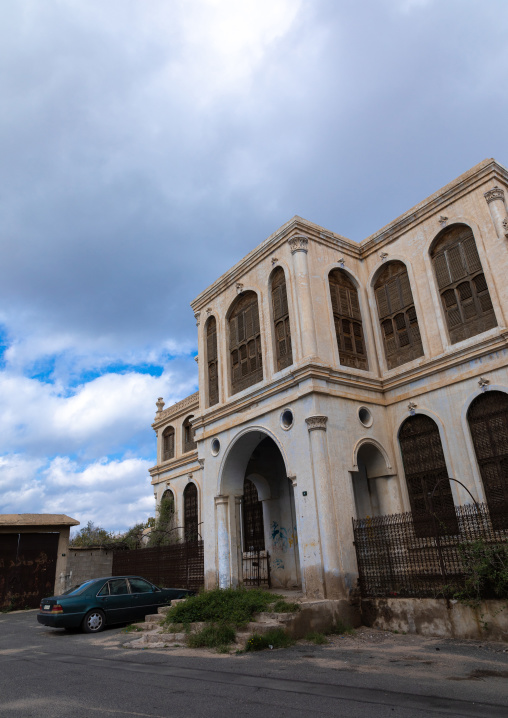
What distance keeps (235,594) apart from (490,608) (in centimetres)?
536

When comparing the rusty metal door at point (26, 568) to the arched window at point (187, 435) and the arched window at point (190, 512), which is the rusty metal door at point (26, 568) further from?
the arched window at point (187, 435)

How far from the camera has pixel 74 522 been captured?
22047 millimetres

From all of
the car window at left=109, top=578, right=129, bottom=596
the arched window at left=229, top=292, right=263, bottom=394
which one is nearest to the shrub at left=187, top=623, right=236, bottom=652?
the car window at left=109, top=578, right=129, bottom=596

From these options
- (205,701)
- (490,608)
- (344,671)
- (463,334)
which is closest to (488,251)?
(463,334)

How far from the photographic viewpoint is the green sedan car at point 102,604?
12609 mm

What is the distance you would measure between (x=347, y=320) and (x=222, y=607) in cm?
842

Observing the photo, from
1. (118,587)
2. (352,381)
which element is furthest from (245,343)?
(118,587)

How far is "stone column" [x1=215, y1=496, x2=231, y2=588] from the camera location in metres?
14.8

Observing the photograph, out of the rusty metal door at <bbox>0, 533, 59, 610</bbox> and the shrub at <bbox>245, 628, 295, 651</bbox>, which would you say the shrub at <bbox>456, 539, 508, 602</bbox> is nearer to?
the shrub at <bbox>245, 628, 295, 651</bbox>

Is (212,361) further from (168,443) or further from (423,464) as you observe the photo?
(168,443)

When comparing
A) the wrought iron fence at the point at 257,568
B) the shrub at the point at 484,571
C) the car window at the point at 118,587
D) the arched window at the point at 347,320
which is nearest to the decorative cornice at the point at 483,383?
the arched window at the point at 347,320

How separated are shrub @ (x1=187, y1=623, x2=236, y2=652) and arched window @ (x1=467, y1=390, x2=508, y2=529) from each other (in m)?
6.19

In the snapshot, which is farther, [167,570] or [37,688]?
[167,570]

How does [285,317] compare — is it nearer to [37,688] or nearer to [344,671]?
[344,671]
